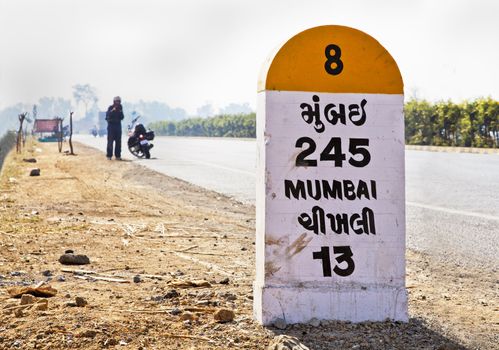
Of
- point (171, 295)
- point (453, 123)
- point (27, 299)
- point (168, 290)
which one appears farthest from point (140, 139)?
point (27, 299)

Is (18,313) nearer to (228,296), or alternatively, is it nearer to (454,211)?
(228,296)

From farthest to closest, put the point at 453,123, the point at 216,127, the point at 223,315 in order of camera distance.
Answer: the point at 216,127, the point at 453,123, the point at 223,315

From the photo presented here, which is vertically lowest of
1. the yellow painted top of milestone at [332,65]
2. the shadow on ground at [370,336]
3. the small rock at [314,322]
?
the shadow on ground at [370,336]

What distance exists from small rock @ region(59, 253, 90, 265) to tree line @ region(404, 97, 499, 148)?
31.9 meters

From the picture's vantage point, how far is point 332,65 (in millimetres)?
4535

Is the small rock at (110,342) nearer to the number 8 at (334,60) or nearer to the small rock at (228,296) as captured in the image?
the small rock at (228,296)

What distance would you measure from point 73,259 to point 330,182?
2691mm

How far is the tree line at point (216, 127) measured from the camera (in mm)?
72812

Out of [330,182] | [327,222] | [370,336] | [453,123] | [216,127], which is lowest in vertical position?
[370,336]

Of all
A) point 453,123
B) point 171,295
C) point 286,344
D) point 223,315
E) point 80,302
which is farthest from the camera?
point 453,123

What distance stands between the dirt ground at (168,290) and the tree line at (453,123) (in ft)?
92.0

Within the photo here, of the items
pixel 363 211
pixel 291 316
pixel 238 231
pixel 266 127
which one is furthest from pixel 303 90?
pixel 238 231

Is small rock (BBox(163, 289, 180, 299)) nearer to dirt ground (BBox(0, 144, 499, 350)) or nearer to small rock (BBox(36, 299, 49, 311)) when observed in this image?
dirt ground (BBox(0, 144, 499, 350))

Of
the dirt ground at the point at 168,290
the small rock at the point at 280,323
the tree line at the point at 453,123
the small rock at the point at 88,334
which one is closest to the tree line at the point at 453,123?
the tree line at the point at 453,123
